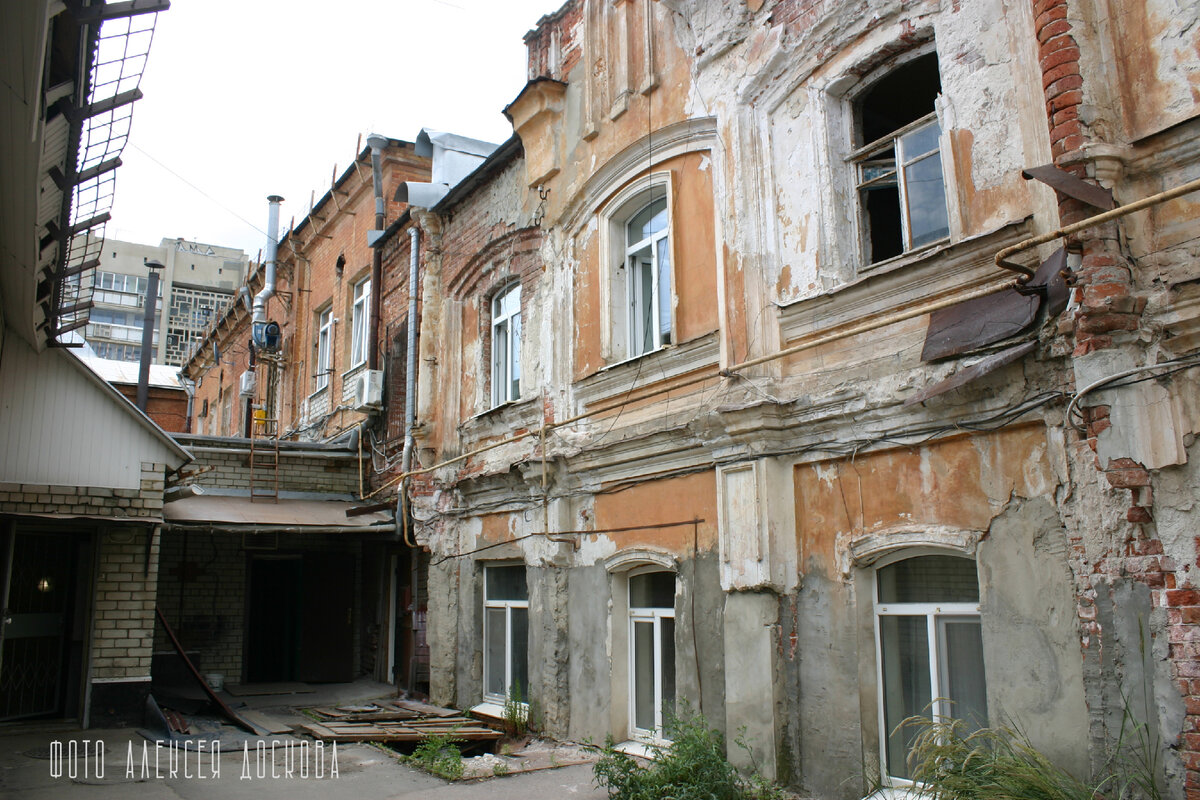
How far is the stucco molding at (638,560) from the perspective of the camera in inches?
316

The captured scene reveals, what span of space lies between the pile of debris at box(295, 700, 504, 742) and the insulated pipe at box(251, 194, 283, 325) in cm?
1061

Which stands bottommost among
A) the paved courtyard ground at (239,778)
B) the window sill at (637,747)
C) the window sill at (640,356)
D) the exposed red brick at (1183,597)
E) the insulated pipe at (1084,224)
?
the paved courtyard ground at (239,778)

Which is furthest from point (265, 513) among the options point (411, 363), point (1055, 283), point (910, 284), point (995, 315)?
point (1055, 283)

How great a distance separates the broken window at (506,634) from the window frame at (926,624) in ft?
16.2

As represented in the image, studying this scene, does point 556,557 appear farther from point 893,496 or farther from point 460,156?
point 460,156

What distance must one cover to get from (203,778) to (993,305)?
7508 mm

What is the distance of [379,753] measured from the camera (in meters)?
9.02

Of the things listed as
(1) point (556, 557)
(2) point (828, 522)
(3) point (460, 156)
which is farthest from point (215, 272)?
(2) point (828, 522)

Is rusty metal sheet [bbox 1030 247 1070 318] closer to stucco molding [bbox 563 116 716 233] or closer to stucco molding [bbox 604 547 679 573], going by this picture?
stucco molding [bbox 563 116 716 233]

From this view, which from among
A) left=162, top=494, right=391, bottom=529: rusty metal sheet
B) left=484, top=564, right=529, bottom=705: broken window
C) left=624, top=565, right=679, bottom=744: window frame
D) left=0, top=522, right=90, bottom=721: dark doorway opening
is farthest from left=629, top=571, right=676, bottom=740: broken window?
left=0, top=522, right=90, bottom=721: dark doorway opening

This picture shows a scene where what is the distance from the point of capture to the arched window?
8.73 metres

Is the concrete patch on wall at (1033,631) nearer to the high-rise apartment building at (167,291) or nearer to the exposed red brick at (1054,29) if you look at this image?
the exposed red brick at (1054,29)

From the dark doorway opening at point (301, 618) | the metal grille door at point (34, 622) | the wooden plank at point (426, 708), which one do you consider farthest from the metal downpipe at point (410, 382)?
the metal grille door at point (34, 622)

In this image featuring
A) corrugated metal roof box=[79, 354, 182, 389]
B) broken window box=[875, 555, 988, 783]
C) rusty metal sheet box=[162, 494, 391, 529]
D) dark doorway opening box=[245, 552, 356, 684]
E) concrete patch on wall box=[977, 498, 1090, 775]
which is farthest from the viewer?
corrugated metal roof box=[79, 354, 182, 389]
